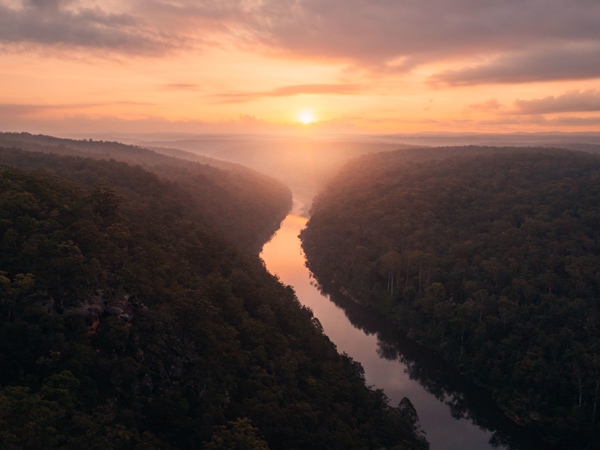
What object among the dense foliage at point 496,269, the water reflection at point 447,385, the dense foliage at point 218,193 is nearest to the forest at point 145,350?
the water reflection at point 447,385

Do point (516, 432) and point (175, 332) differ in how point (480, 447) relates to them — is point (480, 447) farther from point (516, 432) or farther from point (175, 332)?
point (175, 332)

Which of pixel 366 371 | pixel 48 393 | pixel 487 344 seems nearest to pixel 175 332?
pixel 48 393

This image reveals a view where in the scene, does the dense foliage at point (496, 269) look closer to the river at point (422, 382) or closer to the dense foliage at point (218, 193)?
the river at point (422, 382)

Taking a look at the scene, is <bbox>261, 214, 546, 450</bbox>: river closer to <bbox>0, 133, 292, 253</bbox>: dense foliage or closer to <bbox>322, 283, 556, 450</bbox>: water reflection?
<bbox>322, 283, 556, 450</bbox>: water reflection

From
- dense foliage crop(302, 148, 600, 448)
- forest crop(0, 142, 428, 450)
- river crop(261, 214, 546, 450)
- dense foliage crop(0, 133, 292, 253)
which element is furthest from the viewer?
dense foliage crop(0, 133, 292, 253)

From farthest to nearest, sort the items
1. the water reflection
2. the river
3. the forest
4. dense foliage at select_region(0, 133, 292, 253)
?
dense foliage at select_region(0, 133, 292, 253)
the water reflection
the river
the forest

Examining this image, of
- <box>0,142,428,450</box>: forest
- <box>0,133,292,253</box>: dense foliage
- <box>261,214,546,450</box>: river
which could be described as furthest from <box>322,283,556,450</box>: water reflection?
<box>0,133,292,253</box>: dense foliage
